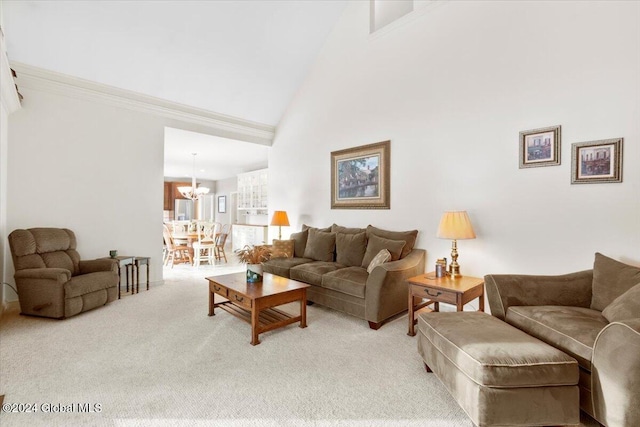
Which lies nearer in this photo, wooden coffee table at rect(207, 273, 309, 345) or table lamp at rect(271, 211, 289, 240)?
wooden coffee table at rect(207, 273, 309, 345)

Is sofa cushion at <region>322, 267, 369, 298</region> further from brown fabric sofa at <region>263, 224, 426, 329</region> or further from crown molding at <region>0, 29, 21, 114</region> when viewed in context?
crown molding at <region>0, 29, 21, 114</region>

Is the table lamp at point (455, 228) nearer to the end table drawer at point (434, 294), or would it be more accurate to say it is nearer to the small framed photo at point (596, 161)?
the end table drawer at point (434, 294)

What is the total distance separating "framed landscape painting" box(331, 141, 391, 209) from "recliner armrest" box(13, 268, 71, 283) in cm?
350

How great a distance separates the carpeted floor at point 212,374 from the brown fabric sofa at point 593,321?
378mm

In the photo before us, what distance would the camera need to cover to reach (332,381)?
7.16 ft

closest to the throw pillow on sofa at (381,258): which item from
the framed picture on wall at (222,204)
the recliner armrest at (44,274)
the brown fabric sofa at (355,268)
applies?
the brown fabric sofa at (355,268)

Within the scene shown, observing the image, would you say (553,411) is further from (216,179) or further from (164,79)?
(216,179)

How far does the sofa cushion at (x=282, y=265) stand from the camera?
4.19 metres

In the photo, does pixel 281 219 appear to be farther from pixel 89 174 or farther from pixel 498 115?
pixel 498 115

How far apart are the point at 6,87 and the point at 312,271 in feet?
12.1

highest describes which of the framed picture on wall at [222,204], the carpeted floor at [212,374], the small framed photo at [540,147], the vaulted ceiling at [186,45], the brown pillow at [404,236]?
the vaulted ceiling at [186,45]

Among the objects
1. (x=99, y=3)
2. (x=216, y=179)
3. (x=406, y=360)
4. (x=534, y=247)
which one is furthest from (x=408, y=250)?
(x=216, y=179)

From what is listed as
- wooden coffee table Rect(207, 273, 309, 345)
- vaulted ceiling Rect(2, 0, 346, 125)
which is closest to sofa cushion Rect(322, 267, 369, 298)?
wooden coffee table Rect(207, 273, 309, 345)

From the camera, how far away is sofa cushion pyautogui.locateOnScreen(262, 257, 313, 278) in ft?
13.7
